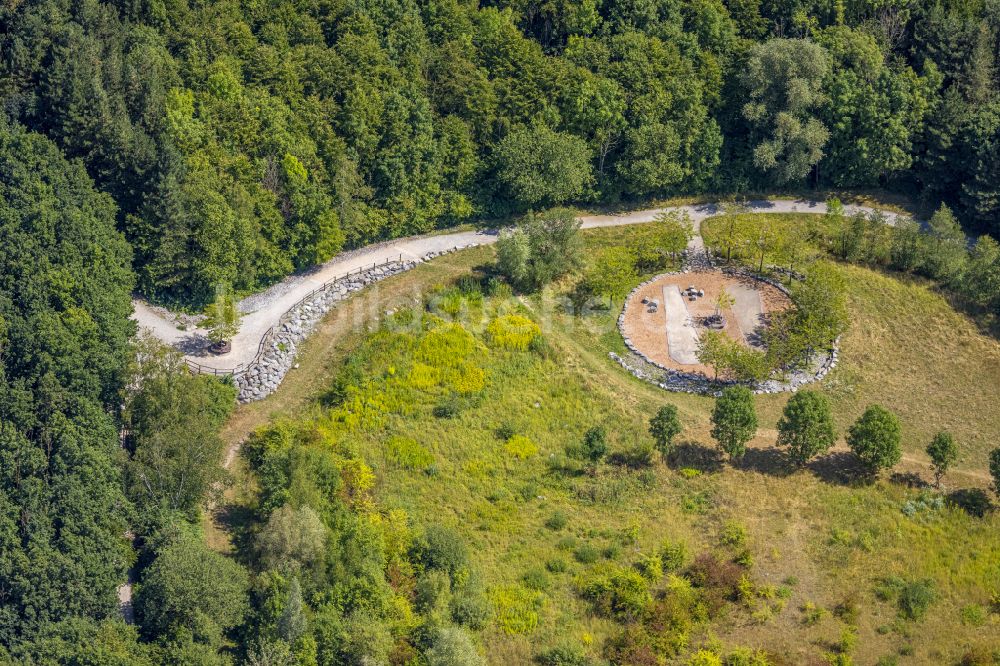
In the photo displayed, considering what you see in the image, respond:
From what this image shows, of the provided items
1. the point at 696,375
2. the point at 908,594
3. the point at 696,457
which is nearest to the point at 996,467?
the point at 908,594

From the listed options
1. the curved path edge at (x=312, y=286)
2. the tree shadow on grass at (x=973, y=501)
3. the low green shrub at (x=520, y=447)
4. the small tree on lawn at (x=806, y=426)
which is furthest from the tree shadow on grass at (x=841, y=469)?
the curved path edge at (x=312, y=286)

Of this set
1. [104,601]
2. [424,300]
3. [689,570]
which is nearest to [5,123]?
[424,300]

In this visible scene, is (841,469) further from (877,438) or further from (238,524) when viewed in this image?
(238,524)

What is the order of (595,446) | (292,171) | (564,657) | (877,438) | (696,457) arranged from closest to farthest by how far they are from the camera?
(564,657), (877,438), (595,446), (696,457), (292,171)

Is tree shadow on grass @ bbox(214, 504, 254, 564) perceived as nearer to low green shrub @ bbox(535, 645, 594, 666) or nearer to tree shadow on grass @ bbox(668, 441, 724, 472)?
low green shrub @ bbox(535, 645, 594, 666)

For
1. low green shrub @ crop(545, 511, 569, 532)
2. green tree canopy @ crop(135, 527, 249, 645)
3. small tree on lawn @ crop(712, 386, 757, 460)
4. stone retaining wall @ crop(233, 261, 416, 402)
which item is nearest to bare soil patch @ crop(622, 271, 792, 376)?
small tree on lawn @ crop(712, 386, 757, 460)
